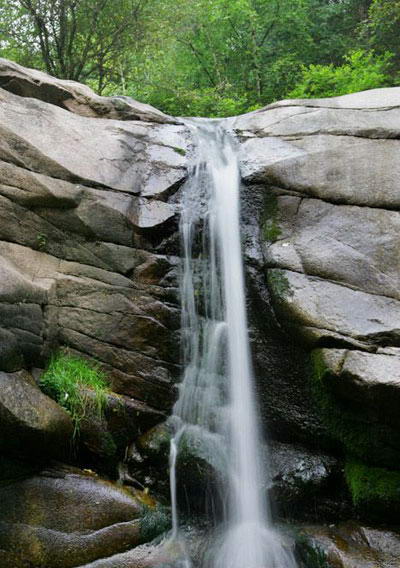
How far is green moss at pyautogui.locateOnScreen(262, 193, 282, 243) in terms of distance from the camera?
19.6 ft

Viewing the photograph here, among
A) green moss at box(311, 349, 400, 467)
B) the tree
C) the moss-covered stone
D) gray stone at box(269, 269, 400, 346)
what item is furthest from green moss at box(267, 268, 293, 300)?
the tree

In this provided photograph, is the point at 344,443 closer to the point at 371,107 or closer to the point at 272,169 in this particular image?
the point at 272,169

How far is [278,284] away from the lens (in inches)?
215

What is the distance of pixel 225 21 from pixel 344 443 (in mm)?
12928

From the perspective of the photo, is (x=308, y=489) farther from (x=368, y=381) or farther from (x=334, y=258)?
(x=334, y=258)

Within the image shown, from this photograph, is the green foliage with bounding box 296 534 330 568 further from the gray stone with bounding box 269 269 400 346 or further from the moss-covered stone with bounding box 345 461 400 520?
the gray stone with bounding box 269 269 400 346

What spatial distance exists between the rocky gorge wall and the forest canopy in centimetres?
392

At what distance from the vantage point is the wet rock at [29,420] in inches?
168

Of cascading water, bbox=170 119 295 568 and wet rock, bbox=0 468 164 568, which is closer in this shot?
wet rock, bbox=0 468 164 568

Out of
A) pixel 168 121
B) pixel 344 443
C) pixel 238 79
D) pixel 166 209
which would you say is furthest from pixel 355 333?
pixel 238 79

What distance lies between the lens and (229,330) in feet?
18.9

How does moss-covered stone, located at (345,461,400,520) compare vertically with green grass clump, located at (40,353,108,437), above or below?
below

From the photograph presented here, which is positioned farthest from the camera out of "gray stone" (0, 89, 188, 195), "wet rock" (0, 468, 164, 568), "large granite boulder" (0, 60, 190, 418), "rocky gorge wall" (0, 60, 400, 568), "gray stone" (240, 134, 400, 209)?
"gray stone" (240, 134, 400, 209)

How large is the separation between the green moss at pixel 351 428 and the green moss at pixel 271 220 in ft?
5.34
